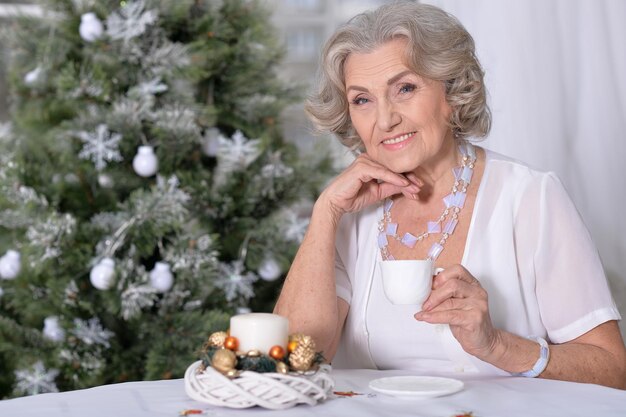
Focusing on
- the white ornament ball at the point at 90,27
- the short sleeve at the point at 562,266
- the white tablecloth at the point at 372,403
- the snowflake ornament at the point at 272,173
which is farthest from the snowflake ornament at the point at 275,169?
the white tablecloth at the point at 372,403

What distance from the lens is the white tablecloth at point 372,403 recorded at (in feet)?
3.79

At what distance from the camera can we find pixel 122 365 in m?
2.73

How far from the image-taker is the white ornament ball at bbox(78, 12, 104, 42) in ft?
8.63

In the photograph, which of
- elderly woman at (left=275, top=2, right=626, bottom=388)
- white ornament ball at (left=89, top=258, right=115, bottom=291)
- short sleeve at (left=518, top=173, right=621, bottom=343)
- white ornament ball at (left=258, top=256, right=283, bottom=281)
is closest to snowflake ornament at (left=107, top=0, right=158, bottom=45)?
white ornament ball at (left=89, top=258, right=115, bottom=291)

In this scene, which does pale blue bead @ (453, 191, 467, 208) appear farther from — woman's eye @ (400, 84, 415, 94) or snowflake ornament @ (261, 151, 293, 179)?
snowflake ornament @ (261, 151, 293, 179)

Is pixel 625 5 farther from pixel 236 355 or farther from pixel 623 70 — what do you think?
pixel 236 355

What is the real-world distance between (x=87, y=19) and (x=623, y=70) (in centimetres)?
158

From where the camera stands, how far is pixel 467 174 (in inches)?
73.6

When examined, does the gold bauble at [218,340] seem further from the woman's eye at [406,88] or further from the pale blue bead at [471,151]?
the pale blue bead at [471,151]

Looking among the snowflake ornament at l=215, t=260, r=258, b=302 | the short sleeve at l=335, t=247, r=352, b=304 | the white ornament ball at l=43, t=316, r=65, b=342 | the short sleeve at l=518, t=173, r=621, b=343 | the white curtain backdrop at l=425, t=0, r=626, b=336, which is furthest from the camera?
the snowflake ornament at l=215, t=260, r=258, b=302

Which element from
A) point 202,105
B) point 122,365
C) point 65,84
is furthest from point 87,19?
point 122,365

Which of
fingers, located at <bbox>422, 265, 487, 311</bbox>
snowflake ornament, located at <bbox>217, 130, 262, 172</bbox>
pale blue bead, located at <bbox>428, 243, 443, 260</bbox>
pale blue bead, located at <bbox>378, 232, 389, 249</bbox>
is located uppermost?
snowflake ornament, located at <bbox>217, 130, 262, 172</bbox>

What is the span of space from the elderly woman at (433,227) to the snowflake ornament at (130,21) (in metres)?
0.92

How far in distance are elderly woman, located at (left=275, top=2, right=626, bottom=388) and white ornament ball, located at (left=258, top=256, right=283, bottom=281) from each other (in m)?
0.88
